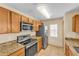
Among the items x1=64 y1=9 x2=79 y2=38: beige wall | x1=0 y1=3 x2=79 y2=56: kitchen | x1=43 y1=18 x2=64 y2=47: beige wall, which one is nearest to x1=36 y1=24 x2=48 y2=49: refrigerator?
x1=0 y1=3 x2=79 y2=56: kitchen

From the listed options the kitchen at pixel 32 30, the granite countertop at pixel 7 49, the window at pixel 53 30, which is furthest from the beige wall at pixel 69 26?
the granite countertop at pixel 7 49

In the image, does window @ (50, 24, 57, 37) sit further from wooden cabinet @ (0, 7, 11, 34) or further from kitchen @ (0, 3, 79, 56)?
wooden cabinet @ (0, 7, 11, 34)

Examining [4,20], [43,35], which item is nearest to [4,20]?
[4,20]

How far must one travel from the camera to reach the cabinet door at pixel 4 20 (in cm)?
207

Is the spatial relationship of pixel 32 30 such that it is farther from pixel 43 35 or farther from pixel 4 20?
pixel 4 20

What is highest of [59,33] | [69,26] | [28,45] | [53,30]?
[69,26]

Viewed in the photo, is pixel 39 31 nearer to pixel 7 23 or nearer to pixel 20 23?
pixel 20 23

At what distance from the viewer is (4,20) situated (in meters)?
2.17

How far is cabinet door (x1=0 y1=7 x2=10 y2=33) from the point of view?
6.79ft

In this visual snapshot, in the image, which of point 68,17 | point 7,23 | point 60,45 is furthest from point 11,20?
point 60,45

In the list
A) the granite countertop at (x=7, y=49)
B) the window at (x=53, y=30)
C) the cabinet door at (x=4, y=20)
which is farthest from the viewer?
the window at (x=53, y=30)

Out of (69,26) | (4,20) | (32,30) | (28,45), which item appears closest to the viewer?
(4,20)

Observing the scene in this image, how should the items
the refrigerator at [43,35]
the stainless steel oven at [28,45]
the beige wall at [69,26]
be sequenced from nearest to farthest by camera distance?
the stainless steel oven at [28,45], the beige wall at [69,26], the refrigerator at [43,35]

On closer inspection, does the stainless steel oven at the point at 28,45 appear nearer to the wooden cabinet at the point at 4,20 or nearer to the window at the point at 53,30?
the wooden cabinet at the point at 4,20
